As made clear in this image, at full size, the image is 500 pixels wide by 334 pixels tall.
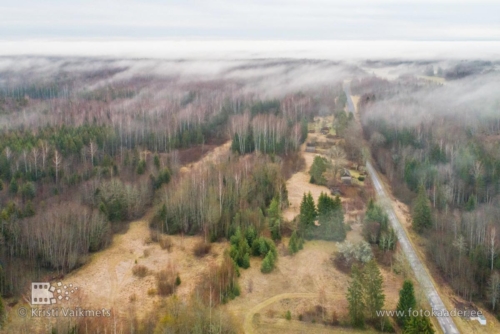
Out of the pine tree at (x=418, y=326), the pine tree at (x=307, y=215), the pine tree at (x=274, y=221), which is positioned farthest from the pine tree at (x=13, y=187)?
the pine tree at (x=418, y=326)

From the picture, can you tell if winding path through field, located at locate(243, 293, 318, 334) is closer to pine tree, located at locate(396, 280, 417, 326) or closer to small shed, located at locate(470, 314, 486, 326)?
pine tree, located at locate(396, 280, 417, 326)

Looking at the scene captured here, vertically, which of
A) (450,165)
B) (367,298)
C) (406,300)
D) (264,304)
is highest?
(450,165)

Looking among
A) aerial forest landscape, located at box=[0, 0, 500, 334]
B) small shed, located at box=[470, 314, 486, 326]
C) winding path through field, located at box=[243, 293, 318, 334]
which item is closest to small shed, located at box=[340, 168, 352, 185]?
aerial forest landscape, located at box=[0, 0, 500, 334]

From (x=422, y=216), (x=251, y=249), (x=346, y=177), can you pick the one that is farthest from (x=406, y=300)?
(x=346, y=177)

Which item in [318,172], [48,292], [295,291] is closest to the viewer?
[48,292]

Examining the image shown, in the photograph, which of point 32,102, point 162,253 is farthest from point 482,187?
point 32,102

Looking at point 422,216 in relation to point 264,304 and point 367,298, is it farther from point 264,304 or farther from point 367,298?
point 264,304

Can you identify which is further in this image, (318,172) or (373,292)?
(318,172)

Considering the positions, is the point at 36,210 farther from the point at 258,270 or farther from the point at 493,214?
the point at 493,214

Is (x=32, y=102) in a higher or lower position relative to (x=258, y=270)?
higher
